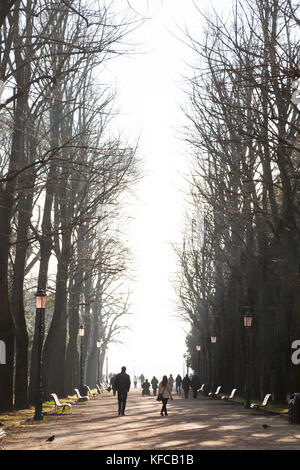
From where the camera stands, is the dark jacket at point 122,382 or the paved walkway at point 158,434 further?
the dark jacket at point 122,382

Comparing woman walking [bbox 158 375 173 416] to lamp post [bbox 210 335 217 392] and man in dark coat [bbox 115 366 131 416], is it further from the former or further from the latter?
lamp post [bbox 210 335 217 392]

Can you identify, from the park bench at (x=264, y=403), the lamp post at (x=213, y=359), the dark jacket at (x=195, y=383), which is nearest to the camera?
the park bench at (x=264, y=403)

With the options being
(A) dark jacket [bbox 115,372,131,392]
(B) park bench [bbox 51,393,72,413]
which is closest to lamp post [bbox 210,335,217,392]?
(B) park bench [bbox 51,393,72,413]

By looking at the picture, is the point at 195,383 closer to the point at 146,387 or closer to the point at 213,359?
the point at 213,359

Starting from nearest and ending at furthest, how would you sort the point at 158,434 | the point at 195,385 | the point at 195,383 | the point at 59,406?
the point at 158,434
the point at 59,406
the point at 195,385
the point at 195,383

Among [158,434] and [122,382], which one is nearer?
[158,434]

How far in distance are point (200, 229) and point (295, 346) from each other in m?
22.2

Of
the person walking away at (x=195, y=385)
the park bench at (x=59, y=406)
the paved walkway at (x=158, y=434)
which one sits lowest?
the paved walkway at (x=158, y=434)

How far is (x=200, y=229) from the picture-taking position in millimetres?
52656

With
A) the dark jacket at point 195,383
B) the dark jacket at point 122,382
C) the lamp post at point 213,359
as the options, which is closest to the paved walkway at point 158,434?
the dark jacket at point 122,382

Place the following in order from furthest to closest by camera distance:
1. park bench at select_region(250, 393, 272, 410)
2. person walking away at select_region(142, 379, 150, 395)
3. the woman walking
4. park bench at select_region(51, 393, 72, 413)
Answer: person walking away at select_region(142, 379, 150, 395)
park bench at select_region(250, 393, 272, 410)
park bench at select_region(51, 393, 72, 413)
the woman walking

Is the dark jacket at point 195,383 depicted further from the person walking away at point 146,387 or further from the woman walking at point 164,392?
the woman walking at point 164,392

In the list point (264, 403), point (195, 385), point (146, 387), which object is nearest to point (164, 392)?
point (264, 403)
